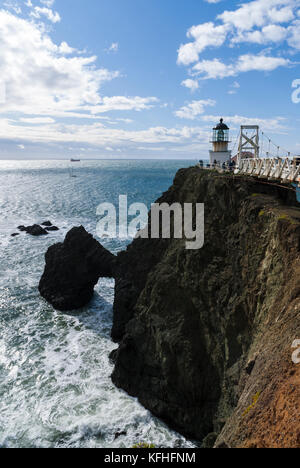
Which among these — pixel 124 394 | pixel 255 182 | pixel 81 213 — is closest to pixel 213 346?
pixel 124 394

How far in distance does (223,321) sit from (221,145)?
2588 centimetres

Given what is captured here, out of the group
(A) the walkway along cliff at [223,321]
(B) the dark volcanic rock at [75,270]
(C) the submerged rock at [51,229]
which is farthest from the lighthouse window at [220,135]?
(C) the submerged rock at [51,229]

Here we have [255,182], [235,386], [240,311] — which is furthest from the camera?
[255,182]

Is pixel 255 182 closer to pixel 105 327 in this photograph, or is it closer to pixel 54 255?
pixel 105 327

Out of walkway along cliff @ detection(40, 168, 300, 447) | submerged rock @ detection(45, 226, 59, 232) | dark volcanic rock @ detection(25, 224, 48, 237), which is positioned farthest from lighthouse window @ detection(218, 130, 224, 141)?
submerged rock @ detection(45, 226, 59, 232)

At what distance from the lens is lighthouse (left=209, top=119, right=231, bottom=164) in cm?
3544

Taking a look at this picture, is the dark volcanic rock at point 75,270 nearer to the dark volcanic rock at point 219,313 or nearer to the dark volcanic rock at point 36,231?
the dark volcanic rock at point 219,313

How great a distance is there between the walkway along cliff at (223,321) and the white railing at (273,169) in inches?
39.5

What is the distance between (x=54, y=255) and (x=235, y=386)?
26.2m

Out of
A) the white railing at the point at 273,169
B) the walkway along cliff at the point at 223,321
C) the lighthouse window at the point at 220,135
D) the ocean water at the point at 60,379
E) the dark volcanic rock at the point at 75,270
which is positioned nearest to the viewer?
the walkway along cliff at the point at 223,321

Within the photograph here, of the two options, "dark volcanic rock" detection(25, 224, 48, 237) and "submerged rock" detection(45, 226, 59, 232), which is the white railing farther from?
"submerged rock" detection(45, 226, 59, 232)

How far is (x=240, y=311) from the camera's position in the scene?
15.1 m

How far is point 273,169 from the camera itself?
16531 mm

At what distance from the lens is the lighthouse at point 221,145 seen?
3544cm
